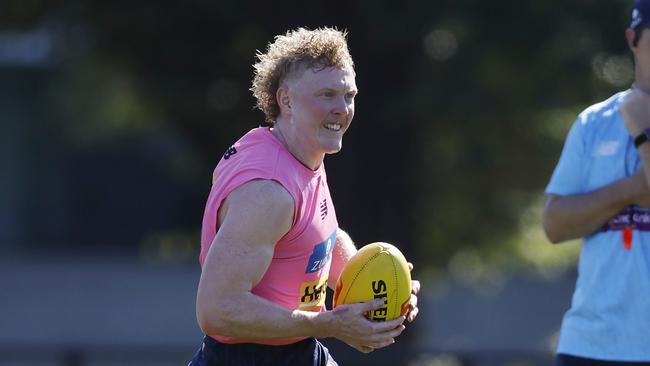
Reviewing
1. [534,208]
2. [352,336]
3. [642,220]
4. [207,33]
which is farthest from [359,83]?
[352,336]

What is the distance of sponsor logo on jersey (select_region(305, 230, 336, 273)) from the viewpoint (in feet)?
13.4

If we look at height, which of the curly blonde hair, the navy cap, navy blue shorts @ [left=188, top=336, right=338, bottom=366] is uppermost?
the navy cap

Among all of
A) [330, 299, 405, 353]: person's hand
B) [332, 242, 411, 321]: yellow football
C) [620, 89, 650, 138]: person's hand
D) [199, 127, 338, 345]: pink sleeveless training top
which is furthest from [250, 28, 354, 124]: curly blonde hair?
[620, 89, 650, 138]: person's hand

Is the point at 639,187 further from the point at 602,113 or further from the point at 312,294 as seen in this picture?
the point at 312,294

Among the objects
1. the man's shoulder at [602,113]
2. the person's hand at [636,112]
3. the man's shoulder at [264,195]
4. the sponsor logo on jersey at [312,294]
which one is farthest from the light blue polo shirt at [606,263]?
the man's shoulder at [264,195]

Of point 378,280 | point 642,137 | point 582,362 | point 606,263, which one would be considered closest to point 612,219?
point 606,263

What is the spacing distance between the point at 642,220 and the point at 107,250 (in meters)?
16.3

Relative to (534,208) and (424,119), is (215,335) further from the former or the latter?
(534,208)

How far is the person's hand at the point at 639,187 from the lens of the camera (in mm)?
4430

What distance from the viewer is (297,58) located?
4.13 meters

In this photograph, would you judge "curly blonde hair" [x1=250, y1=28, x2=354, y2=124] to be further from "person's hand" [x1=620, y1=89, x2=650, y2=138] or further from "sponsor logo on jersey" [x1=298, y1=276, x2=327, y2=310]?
"person's hand" [x1=620, y1=89, x2=650, y2=138]

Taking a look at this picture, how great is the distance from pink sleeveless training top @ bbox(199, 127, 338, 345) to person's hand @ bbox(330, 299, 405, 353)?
292 millimetres

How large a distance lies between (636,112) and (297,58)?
1.34 meters

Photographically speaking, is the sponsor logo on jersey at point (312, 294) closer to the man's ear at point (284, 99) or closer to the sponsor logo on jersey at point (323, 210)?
the sponsor logo on jersey at point (323, 210)
